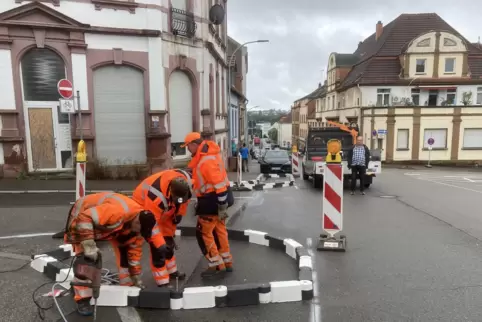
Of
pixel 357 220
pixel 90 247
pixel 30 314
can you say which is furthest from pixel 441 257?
pixel 30 314

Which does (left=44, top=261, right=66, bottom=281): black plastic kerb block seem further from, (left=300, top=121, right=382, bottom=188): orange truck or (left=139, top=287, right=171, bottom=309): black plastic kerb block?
(left=300, top=121, right=382, bottom=188): orange truck

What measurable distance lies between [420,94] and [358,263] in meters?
34.5

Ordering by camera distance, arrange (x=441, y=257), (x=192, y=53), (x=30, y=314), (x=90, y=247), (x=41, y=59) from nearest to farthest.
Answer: (x=90, y=247)
(x=30, y=314)
(x=441, y=257)
(x=41, y=59)
(x=192, y=53)

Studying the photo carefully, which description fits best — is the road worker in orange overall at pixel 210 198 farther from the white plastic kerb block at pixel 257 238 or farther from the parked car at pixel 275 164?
the parked car at pixel 275 164

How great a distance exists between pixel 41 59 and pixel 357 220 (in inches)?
446

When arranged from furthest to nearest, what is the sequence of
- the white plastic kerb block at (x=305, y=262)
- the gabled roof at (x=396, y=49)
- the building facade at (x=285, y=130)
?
the building facade at (x=285, y=130) < the gabled roof at (x=396, y=49) < the white plastic kerb block at (x=305, y=262)

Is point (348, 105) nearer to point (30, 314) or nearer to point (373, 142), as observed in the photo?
point (373, 142)

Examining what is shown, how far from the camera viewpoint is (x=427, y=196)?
11.4 meters


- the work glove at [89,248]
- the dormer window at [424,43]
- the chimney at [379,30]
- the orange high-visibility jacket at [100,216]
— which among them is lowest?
the work glove at [89,248]

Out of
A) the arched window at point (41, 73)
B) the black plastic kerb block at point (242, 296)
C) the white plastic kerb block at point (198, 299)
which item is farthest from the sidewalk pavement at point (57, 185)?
the black plastic kerb block at point (242, 296)

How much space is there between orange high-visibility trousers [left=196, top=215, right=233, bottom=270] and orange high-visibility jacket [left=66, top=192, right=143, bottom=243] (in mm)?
1168

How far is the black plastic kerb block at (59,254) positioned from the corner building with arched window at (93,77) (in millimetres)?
7975

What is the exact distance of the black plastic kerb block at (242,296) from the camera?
13.4 ft

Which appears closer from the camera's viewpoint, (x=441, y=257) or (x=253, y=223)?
(x=441, y=257)
